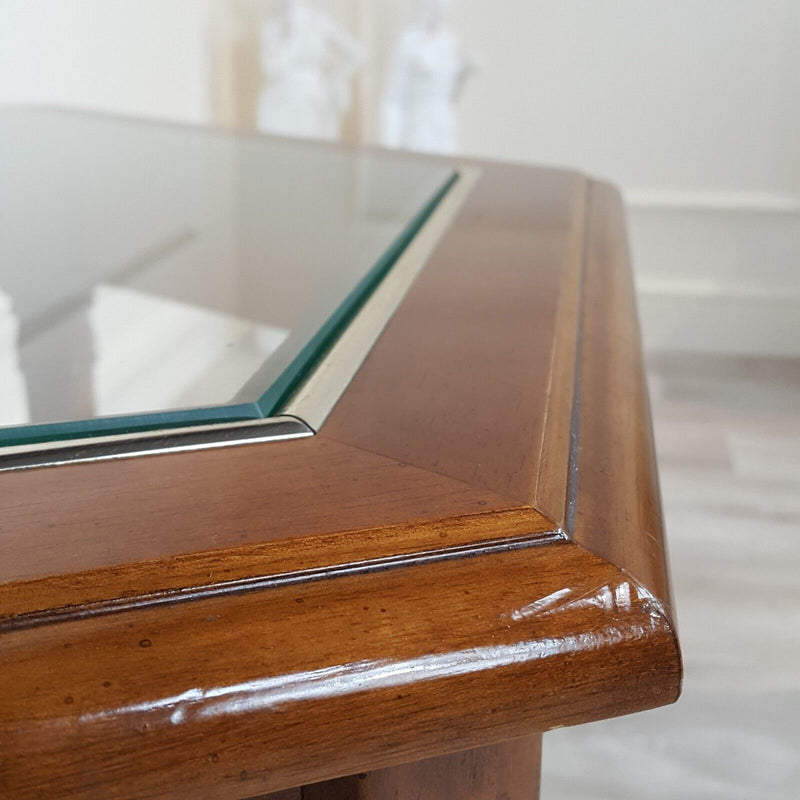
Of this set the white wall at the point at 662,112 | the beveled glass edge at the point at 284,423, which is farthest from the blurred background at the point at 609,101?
the beveled glass edge at the point at 284,423

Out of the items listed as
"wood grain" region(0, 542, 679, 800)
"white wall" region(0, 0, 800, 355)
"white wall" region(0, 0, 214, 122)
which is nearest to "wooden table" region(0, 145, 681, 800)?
"wood grain" region(0, 542, 679, 800)

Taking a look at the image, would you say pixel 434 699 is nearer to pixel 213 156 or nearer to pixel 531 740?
pixel 531 740

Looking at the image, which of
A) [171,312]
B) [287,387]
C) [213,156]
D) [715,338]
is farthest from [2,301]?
[715,338]

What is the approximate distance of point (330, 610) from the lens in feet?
0.81

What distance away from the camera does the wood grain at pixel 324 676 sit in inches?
8.8

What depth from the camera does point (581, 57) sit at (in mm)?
3010

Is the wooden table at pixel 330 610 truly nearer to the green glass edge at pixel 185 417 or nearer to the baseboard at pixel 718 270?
the green glass edge at pixel 185 417

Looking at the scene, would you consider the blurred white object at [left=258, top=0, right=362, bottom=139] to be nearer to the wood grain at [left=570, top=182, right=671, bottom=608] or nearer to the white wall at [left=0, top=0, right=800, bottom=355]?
the white wall at [left=0, top=0, right=800, bottom=355]

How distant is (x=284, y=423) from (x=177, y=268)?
0.80 ft

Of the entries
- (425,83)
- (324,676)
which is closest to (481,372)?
(324,676)

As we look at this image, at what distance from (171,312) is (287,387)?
12 centimetres

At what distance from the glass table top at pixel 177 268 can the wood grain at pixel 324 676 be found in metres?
0.11

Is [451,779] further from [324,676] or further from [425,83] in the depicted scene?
[425,83]

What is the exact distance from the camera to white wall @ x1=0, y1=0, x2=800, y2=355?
9.57 feet
